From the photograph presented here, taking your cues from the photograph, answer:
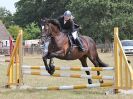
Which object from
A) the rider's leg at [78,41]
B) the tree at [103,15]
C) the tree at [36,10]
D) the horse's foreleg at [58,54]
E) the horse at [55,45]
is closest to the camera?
the horse at [55,45]

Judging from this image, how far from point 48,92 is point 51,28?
183cm

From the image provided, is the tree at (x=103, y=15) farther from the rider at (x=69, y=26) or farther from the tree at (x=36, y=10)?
the rider at (x=69, y=26)

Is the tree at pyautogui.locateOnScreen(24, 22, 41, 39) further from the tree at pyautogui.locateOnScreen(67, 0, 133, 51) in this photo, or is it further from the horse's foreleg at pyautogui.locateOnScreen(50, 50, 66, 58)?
the horse's foreleg at pyautogui.locateOnScreen(50, 50, 66, 58)

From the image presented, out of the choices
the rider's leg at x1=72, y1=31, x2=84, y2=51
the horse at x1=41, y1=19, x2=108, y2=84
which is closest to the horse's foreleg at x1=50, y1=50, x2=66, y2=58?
the horse at x1=41, y1=19, x2=108, y2=84

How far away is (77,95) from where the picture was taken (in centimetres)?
1187

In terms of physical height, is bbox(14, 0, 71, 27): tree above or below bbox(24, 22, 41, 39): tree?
above

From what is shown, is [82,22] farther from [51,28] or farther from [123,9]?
[51,28]

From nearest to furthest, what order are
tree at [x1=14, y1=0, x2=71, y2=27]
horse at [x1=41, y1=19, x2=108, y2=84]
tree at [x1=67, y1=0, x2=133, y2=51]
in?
horse at [x1=41, y1=19, x2=108, y2=84]
tree at [x1=67, y1=0, x2=133, y2=51]
tree at [x1=14, y1=0, x2=71, y2=27]

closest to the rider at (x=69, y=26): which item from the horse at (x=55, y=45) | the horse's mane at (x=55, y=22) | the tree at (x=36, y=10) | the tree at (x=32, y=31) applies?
the horse at (x=55, y=45)

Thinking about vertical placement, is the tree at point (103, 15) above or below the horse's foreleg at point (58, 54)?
above

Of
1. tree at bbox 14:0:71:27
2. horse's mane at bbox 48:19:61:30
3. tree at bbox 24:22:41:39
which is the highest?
tree at bbox 14:0:71:27

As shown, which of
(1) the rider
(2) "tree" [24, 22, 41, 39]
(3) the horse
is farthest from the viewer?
(2) "tree" [24, 22, 41, 39]

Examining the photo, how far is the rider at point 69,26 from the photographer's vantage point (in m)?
13.4

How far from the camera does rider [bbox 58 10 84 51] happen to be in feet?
44.1
